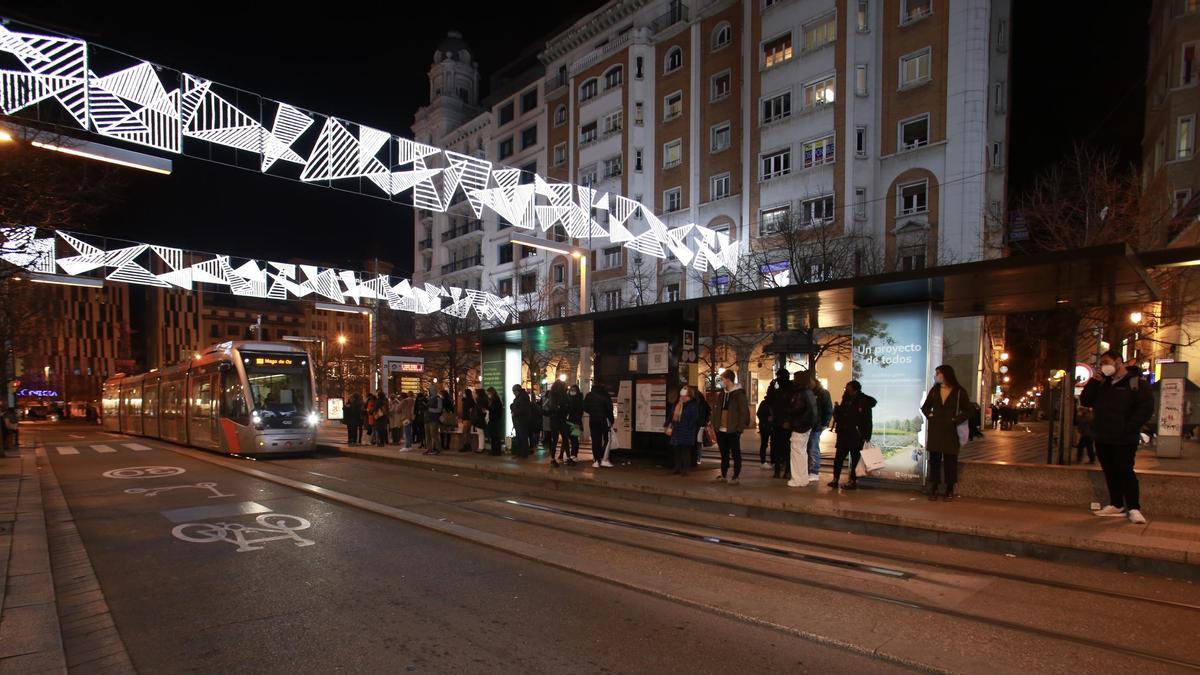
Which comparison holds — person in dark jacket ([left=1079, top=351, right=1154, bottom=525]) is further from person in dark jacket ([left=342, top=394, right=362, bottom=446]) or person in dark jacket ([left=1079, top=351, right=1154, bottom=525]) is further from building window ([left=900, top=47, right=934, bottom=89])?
building window ([left=900, top=47, right=934, bottom=89])

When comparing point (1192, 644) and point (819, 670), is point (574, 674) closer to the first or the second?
point (819, 670)

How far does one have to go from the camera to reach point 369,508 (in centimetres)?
987

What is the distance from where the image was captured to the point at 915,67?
2978 cm

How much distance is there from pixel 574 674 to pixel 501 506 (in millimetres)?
6344

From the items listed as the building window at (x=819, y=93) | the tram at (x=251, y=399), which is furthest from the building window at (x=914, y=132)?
the tram at (x=251, y=399)

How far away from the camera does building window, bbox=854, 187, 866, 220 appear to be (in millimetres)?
29703

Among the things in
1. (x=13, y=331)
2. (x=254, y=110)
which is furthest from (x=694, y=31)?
(x=13, y=331)

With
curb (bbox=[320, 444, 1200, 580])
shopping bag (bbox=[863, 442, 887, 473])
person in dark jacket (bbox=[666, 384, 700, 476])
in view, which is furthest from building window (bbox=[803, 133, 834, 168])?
curb (bbox=[320, 444, 1200, 580])

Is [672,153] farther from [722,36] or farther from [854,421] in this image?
[854,421]

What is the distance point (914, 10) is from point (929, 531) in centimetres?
2971

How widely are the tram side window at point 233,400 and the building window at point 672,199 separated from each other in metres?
26.5

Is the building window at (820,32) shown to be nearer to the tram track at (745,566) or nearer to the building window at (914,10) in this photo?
the building window at (914,10)

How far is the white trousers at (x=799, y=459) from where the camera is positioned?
428 inches

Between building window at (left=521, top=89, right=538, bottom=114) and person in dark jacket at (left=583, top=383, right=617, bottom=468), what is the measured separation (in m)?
42.6
